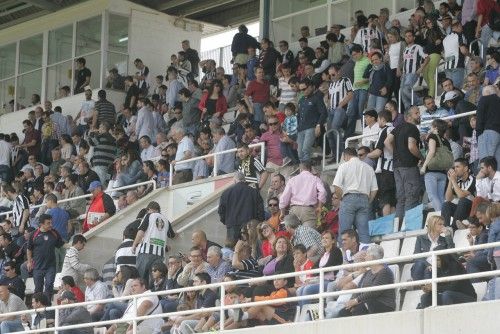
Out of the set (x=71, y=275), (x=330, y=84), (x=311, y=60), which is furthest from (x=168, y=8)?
(x=71, y=275)

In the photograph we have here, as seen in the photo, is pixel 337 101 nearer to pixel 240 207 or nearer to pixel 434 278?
pixel 240 207

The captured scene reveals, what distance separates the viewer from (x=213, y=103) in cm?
2803

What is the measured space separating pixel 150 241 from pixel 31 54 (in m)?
15.7

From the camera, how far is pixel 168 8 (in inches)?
1395

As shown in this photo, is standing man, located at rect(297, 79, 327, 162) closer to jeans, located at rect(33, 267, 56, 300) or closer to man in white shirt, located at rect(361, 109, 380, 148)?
man in white shirt, located at rect(361, 109, 380, 148)

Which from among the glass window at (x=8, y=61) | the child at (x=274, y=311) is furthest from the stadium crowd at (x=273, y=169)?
the glass window at (x=8, y=61)

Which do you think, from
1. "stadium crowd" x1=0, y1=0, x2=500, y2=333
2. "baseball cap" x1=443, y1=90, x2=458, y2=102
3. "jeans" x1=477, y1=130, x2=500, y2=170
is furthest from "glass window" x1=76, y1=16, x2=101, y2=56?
"jeans" x1=477, y1=130, x2=500, y2=170

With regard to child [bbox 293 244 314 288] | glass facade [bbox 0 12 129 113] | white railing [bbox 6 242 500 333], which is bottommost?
white railing [bbox 6 242 500 333]

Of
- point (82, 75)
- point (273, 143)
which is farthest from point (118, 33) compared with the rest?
point (273, 143)

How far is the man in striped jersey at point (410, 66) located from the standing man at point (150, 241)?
4.62 metres

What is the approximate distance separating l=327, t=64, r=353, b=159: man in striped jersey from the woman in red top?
11.0ft

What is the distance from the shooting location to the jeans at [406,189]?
20047 millimetres

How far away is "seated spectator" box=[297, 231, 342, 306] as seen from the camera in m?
17.1

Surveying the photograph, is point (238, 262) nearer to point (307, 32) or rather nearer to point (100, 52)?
point (307, 32)
